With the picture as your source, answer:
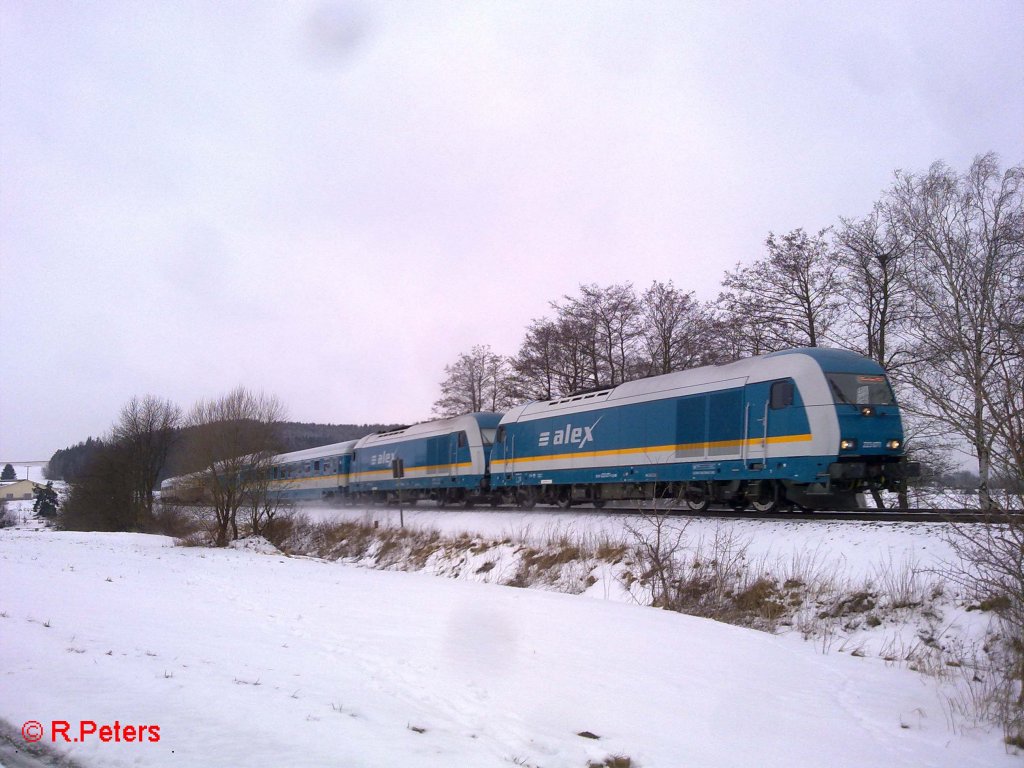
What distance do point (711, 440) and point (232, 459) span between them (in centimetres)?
1895

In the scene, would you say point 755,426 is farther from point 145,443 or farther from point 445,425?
point 145,443

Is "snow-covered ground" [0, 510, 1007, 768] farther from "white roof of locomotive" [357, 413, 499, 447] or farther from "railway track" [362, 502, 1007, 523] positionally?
"white roof of locomotive" [357, 413, 499, 447]

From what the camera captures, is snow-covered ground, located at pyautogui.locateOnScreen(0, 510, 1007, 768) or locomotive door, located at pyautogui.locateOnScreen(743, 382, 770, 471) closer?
snow-covered ground, located at pyautogui.locateOnScreen(0, 510, 1007, 768)

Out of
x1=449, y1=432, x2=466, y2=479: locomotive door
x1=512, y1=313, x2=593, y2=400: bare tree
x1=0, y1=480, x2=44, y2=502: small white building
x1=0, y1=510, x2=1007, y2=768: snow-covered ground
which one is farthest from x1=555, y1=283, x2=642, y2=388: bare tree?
x1=0, y1=480, x2=44, y2=502: small white building

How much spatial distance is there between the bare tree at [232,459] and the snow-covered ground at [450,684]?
15.2 metres

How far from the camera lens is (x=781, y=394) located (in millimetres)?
15398

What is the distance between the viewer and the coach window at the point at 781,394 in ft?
49.9

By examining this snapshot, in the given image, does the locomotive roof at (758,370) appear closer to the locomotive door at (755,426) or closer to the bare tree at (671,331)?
the locomotive door at (755,426)

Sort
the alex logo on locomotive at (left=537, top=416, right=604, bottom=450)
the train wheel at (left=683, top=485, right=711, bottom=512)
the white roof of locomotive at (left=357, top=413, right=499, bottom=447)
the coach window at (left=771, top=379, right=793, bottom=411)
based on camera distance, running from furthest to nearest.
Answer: the white roof of locomotive at (left=357, top=413, right=499, bottom=447)
the alex logo on locomotive at (left=537, top=416, right=604, bottom=450)
the train wheel at (left=683, top=485, right=711, bottom=512)
the coach window at (left=771, top=379, right=793, bottom=411)

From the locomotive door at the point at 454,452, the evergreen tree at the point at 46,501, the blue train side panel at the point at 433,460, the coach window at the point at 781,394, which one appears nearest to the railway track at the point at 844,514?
the coach window at the point at 781,394

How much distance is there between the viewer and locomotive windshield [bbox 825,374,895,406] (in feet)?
48.1

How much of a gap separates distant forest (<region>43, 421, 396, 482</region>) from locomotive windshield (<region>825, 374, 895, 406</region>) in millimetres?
22980

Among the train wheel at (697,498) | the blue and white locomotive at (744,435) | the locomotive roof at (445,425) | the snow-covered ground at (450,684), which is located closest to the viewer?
the snow-covered ground at (450,684)

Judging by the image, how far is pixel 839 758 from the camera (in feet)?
19.3
